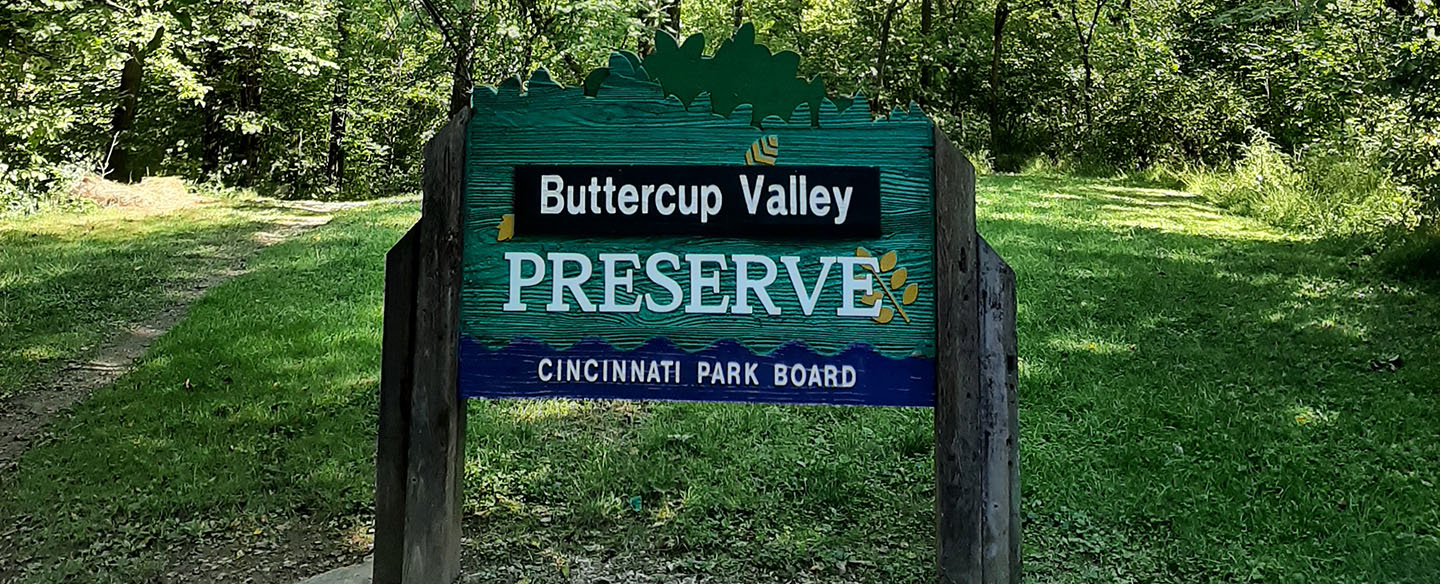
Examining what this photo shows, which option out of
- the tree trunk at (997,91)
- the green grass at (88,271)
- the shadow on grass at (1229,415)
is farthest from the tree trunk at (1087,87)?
the green grass at (88,271)

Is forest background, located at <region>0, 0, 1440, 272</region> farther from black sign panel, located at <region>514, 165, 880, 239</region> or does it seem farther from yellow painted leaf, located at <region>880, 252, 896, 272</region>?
yellow painted leaf, located at <region>880, 252, 896, 272</region>

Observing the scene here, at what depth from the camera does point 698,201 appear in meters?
2.61

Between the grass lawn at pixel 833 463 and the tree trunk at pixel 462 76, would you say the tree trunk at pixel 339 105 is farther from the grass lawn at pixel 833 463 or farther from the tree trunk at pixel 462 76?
the grass lawn at pixel 833 463

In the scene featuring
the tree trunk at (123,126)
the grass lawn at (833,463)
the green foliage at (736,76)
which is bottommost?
the grass lawn at (833,463)

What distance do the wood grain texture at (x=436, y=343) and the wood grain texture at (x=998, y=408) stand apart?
52.5 inches

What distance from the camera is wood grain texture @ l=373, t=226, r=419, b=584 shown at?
272 cm

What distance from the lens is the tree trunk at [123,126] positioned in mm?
15930

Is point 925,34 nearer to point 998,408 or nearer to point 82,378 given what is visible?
point 82,378

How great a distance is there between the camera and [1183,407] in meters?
4.56

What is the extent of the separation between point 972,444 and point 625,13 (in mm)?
10280

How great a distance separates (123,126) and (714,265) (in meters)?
17.2

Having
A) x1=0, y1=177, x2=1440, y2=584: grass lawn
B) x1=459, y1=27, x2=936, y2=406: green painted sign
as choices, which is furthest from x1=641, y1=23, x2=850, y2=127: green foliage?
A: x1=0, y1=177, x2=1440, y2=584: grass lawn

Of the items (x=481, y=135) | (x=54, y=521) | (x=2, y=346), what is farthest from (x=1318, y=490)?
(x=2, y=346)

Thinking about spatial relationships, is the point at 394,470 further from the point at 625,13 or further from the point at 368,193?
the point at 368,193
